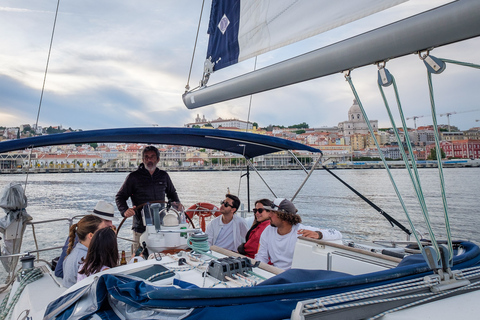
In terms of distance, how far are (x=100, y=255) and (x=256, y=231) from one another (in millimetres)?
1854

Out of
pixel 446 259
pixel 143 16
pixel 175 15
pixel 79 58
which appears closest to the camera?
pixel 446 259

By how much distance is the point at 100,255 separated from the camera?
2.29 m

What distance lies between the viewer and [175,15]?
9.77 feet

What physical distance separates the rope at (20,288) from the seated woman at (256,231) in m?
1.89

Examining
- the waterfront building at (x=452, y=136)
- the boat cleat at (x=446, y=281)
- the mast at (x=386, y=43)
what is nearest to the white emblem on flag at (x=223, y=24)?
the mast at (x=386, y=43)

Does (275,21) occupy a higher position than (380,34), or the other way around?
(275,21)

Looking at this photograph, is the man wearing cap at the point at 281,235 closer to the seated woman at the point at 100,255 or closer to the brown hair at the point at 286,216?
the brown hair at the point at 286,216

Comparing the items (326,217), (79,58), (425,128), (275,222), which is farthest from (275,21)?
(326,217)

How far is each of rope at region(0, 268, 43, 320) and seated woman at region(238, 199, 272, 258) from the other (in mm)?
1885

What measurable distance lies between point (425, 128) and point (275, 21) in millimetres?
967

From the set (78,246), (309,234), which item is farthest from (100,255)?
(309,234)

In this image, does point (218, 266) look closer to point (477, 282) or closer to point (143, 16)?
point (477, 282)

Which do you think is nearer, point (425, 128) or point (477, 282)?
point (477, 282)

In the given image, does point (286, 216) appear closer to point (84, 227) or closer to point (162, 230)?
point (162, 230)
